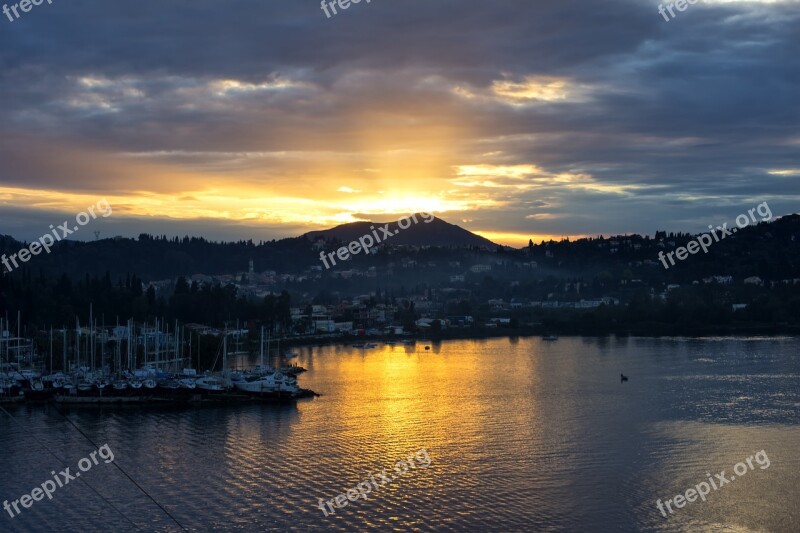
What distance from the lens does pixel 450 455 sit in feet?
57.3

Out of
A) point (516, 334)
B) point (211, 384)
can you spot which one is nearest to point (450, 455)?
point (211, 384)

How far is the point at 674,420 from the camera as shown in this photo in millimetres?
21203

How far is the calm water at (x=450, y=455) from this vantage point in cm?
1345

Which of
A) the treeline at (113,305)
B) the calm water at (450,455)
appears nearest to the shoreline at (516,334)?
the treeline at (113,305)

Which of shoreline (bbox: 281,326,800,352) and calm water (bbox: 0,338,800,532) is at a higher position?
shoreline (bbox: 281,326,800,352)

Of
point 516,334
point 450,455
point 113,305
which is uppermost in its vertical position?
point 113,305

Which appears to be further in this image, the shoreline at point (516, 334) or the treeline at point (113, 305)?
the shoreline at point (516, 334)

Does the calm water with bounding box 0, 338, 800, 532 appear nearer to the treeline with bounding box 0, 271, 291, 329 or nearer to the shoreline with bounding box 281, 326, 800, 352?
the treeline with bounding box 0, 271, 291, 329

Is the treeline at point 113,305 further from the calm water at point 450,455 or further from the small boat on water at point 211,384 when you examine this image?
the calm water at point 450,455

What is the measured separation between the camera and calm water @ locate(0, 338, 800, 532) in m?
13.4

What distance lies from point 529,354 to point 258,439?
22.2 metres

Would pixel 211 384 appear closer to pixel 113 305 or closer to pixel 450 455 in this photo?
pixel 450 455

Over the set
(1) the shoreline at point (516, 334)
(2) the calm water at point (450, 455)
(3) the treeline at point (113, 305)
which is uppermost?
(3) the treeline at point (113, 305)

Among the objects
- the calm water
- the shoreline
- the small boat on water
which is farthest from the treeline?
the calm water
